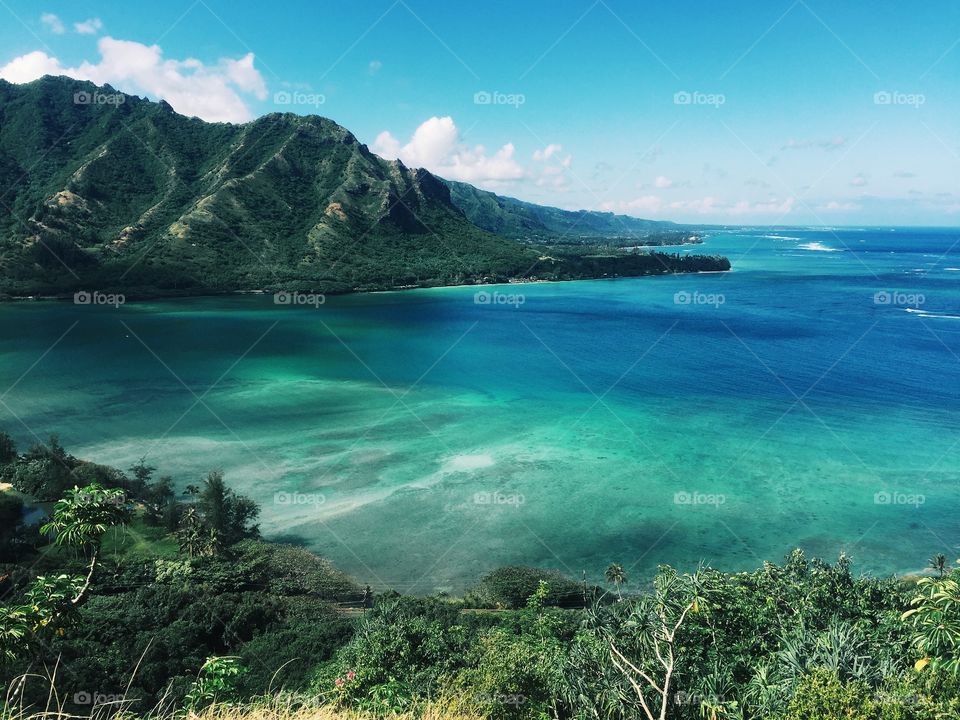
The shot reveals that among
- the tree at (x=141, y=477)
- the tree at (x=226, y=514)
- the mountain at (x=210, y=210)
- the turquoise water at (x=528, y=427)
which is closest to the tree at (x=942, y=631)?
the turquoise water at (x=528, y=427)

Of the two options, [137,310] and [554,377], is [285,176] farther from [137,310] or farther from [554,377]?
[554,377]

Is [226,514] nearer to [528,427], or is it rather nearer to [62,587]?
[62,587]

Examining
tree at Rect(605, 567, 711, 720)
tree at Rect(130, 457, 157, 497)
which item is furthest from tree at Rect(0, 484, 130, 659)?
tree at Rect(130, 457, 157, 497)

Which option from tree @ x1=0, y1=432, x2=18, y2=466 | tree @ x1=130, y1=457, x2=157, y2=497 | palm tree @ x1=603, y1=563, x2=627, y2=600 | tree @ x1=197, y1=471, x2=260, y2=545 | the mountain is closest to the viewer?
palm tree @ x1=603, y1=563, x2=627, y2=600

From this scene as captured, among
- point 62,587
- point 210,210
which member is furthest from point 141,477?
point 210,210

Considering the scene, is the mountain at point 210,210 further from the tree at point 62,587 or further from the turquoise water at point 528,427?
the tree at point 62,587

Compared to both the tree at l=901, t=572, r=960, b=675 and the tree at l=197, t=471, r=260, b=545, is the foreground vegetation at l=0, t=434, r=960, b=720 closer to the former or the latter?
the tree at l=901, t=572, r=960, b=675

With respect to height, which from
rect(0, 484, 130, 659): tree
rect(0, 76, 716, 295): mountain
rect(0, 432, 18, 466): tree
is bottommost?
rect(0, 432, 18, 466): tree

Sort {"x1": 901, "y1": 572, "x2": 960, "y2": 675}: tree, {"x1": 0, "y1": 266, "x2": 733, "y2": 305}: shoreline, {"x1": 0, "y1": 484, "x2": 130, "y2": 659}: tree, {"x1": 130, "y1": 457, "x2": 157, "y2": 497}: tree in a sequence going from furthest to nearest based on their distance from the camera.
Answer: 1. {"x1": 0, "y1": 266, "x2": 733, "y2": 305}: shoreline
2. {"x1": 130, "y1": 457, "x2": 157, "y2": 497}: tree
3. {"x1": 901, "y1": 572, "x2": 960, "y2": 675}: tree
4. {"x1": 0, "y1": 484, "x2": 130, "y2": 659}: tree
